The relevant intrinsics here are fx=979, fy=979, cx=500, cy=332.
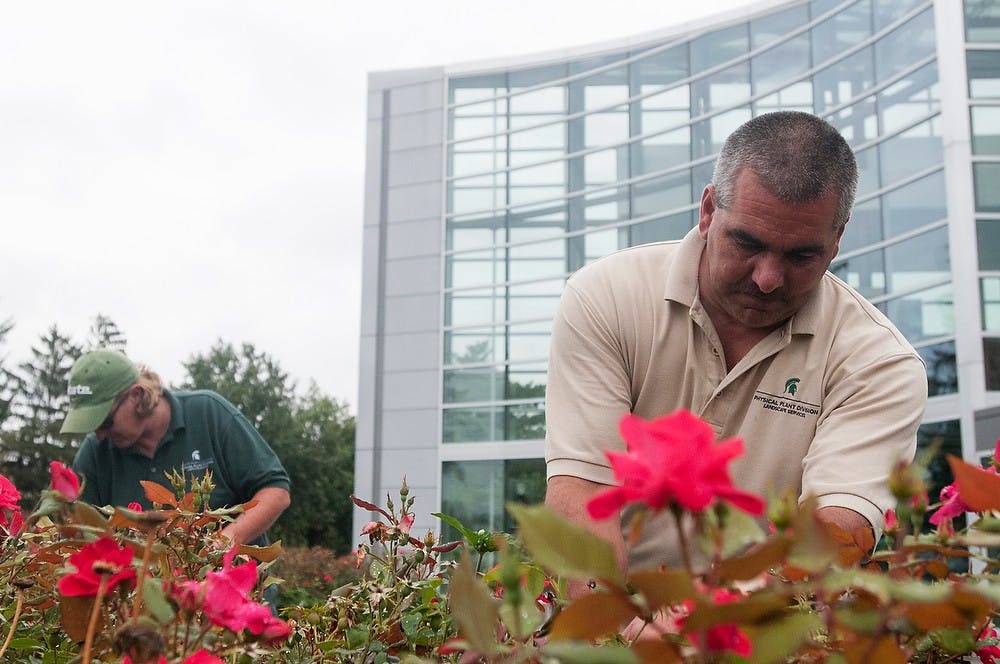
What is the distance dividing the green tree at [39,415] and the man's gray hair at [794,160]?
26985mm

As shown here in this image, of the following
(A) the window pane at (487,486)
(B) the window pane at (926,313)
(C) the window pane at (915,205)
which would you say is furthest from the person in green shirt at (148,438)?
(A) the window pane at (487,486)

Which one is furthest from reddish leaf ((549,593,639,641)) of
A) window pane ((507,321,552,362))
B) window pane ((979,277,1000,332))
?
window pane ((507,321,552,362))

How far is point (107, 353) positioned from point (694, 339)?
2.25 m

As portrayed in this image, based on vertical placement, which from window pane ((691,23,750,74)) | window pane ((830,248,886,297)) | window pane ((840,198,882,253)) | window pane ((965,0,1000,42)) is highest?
window pane ((691,23,750,74))

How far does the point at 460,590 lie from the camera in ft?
1.80

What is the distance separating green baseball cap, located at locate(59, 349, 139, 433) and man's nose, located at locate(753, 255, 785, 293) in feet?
7.55

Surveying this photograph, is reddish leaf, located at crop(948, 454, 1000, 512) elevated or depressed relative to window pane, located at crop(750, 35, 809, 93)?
depressed

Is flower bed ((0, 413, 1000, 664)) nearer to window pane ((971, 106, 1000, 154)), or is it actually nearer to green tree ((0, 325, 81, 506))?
window pane ((971, 106, 1000, 154))

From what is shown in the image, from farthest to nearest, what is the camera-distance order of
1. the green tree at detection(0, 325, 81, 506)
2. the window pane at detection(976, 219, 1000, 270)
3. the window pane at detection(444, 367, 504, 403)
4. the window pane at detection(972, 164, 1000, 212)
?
1. the green tree at detection(0, 325, 81, 506)
2. the window pane at detection(444, 367, 504, 403)
3. the window pane at detection(972, 164, 1000, 212)
4. the window pane at detection(976, 219, 1000, 270)

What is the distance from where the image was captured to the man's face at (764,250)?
1634 millimetres

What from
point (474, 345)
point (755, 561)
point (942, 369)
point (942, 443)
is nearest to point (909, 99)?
point (942, 369)

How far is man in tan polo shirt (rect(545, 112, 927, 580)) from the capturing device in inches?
64.6

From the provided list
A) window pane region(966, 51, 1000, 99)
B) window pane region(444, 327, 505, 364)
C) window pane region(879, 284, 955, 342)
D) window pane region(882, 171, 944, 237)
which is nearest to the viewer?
window pane region(966, 51, 1000, 99)

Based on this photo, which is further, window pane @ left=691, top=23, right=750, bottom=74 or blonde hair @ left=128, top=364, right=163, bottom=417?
window pane @ left=691, top=23, right=750, bottom=74
